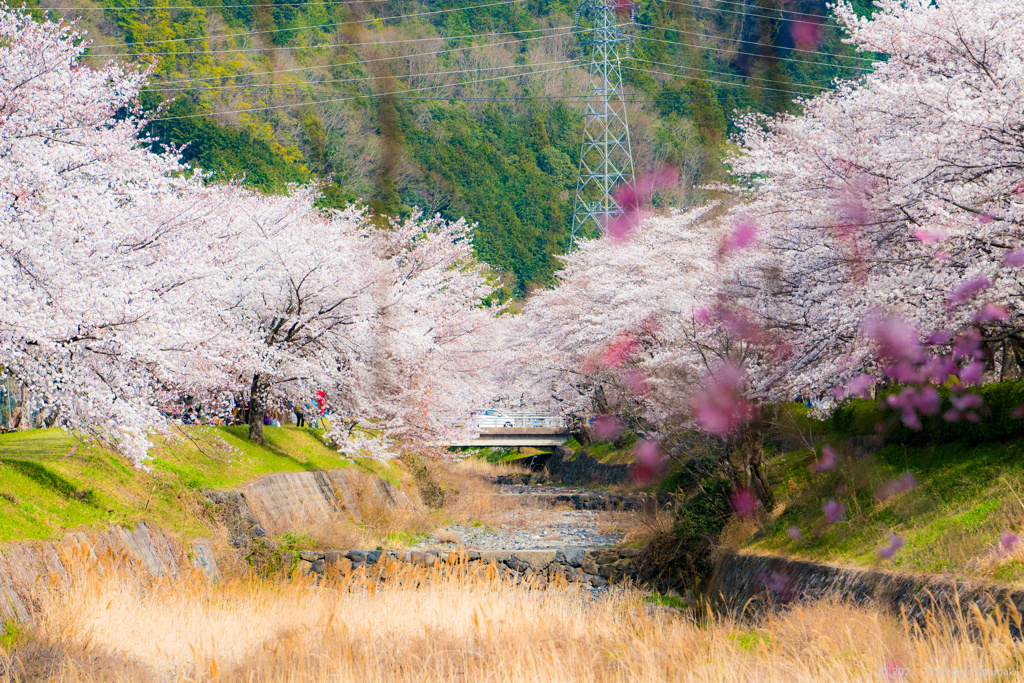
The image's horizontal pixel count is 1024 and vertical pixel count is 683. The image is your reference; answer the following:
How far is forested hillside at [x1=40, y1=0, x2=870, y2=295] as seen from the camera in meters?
1.85

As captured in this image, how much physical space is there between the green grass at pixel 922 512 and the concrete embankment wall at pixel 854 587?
0.25m

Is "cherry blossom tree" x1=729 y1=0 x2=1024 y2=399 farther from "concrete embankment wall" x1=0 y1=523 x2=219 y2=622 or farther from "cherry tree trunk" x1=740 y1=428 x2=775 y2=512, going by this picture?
"concrete embankment wall" x1=0 y1=523 x2=219 y2=622

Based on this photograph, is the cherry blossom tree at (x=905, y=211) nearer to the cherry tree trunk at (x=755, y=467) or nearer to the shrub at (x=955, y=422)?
the shrub at (x=955, y=422)

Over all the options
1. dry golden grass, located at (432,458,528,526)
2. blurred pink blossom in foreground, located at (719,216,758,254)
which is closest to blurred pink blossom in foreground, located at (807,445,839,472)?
blurred pink blossom in foreground, located at (719,216,758,254)

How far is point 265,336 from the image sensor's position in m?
24.6

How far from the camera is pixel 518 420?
157ft

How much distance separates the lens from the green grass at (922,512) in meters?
9.79

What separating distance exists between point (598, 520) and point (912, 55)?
17734 millimetres

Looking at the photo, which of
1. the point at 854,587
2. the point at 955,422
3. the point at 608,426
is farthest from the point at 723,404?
the point at 608,426

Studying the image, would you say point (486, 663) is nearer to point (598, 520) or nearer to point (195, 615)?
point (195, 615)

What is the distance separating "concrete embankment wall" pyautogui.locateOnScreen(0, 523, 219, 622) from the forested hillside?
7251 millimetres

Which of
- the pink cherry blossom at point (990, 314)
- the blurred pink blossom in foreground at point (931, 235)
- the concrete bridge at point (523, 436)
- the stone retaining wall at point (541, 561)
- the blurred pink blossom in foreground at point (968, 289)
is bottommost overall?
the concrete bridge at point (523, 436)

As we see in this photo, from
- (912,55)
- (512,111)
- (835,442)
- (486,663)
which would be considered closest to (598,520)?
(835,442)

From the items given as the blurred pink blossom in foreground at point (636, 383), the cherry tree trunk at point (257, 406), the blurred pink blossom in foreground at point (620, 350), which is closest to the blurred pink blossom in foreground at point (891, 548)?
the blurred pink blossom in foreground at point (636, 383)
